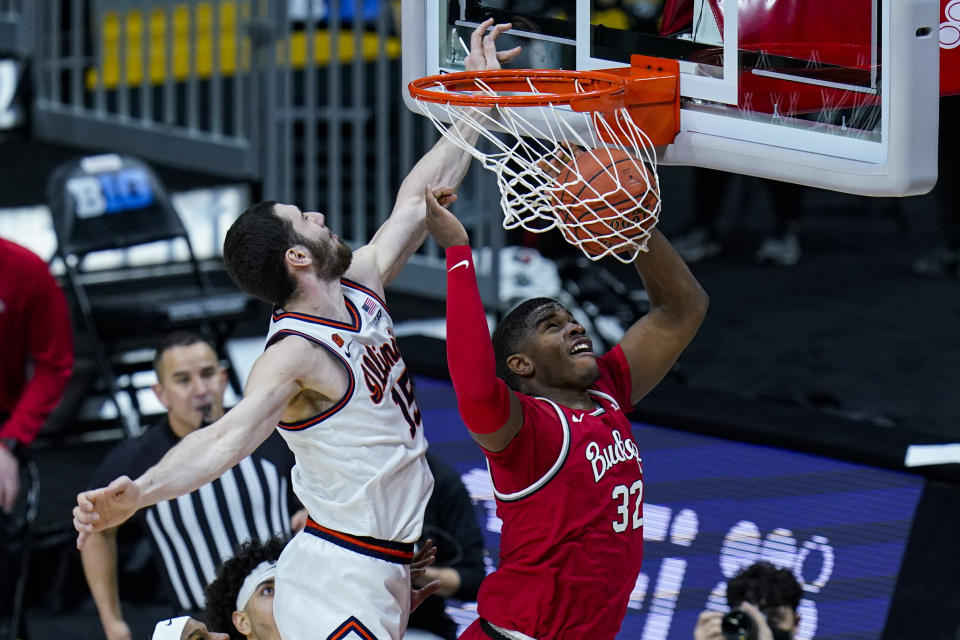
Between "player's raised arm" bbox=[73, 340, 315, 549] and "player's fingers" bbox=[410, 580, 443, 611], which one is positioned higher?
"player's raised arm" bbox=[73, 340, 315, 549]

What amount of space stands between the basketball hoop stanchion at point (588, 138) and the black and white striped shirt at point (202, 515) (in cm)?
174

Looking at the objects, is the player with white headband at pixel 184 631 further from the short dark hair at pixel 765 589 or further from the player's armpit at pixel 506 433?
the short dark hair at pixel 765 589

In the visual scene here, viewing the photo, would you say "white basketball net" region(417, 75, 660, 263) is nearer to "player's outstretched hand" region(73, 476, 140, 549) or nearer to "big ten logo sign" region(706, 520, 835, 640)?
"player's outstretched hand" region(73, 476, 140, 549)

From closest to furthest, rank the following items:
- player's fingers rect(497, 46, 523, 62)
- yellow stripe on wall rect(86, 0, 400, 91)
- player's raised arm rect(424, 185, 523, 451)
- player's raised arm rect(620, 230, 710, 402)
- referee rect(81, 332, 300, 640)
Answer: player's raised arm rect(424, 185, 523, 451) < player's raised arm rect(620, 230, 710, 402) < player's fingers rect(497, 46, 523, 62) < referee rect(81, 332, 300, 640) < yellow stripe on wall rect(86, 0, 400, 91)

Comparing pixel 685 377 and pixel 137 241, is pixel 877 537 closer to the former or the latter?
pixel 685 377

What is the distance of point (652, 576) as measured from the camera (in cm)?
522

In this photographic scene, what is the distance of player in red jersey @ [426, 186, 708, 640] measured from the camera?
374cm

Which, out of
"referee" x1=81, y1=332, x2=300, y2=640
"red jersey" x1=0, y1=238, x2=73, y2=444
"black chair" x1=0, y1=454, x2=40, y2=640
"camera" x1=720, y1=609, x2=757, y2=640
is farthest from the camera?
"red jersey" x1=0, y1=238, x2=73, y2=444

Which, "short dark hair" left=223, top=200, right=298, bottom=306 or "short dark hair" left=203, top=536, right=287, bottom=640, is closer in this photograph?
"short dark hair" left=223, top=200, right=298, bottom=306

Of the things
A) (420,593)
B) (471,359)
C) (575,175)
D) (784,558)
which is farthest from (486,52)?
(784,558)

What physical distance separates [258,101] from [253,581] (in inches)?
193

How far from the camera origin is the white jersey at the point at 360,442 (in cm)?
389

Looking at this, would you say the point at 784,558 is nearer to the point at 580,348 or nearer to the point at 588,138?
the point at 580,348

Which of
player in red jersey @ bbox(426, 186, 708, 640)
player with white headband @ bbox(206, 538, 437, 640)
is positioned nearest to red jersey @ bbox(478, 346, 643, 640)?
player in red jersey @ bbox(426, 186, 708, 640)
